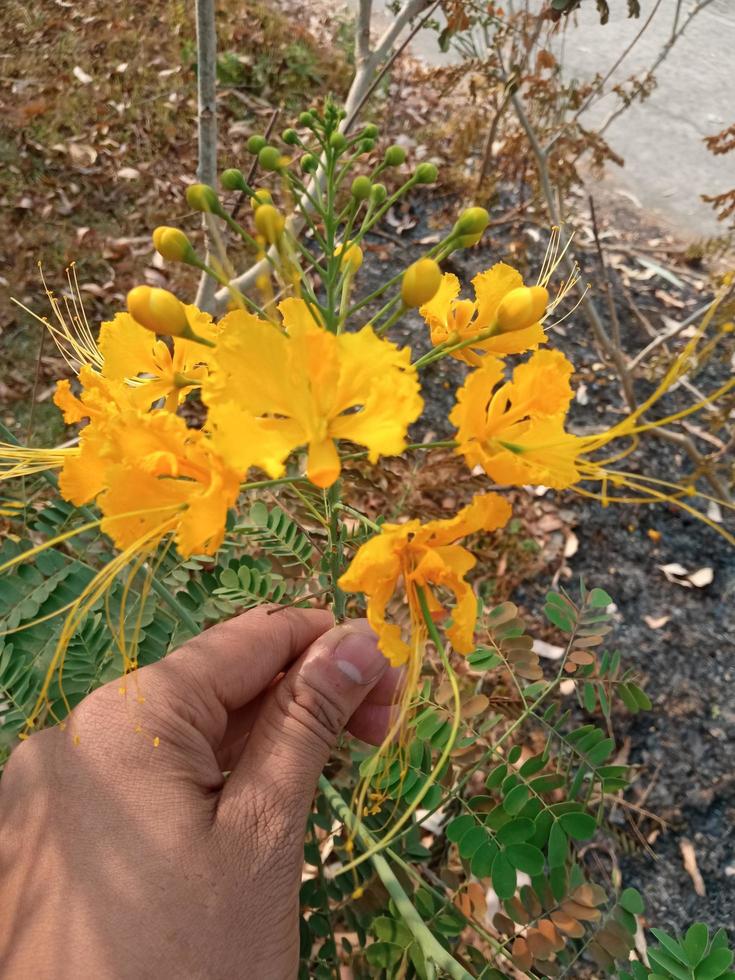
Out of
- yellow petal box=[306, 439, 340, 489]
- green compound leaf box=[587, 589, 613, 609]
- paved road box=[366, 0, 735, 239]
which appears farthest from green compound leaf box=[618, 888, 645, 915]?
paved road box=[366, 0, 735, 239]

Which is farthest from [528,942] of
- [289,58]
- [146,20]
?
[146,20]

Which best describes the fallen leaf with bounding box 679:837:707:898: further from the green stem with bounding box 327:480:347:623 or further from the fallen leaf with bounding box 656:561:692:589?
the green stem with bounding box 327:480:347:623

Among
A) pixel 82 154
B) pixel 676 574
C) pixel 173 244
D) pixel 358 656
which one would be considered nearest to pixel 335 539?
pixel 358 656

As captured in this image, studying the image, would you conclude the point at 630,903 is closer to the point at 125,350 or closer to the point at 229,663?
the point at 229,663

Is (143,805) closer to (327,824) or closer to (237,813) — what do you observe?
(237,813)

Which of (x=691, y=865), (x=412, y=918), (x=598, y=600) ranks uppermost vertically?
(x=598, y=600)

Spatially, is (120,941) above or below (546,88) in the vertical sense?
below

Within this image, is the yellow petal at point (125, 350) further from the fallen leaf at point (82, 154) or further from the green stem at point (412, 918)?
the fallen leaf at point (82, 154)
